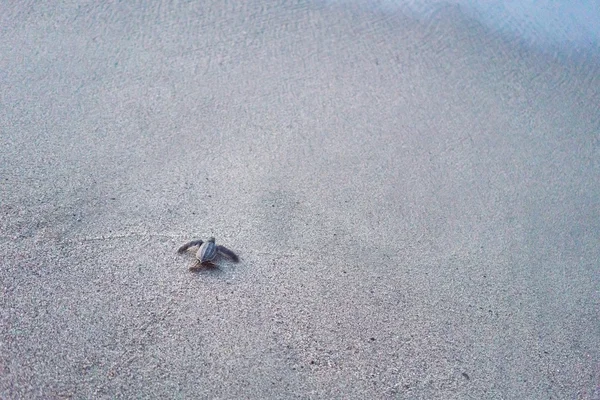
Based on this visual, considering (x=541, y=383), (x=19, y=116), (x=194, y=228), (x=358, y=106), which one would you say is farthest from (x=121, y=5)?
(x=541, y=383)

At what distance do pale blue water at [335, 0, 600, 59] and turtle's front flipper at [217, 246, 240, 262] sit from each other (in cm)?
270

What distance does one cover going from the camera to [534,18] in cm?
499

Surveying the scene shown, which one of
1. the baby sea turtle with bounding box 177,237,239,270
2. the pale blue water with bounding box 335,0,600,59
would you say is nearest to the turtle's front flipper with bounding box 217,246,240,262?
the baby sea turtle with bounding box 177,237,239,270

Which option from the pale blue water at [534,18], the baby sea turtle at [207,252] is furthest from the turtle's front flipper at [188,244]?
the pale blue water at [534,18]

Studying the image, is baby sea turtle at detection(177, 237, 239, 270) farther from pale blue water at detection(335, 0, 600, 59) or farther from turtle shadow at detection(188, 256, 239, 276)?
pale blue water at detection(335, 0, 600, 59)

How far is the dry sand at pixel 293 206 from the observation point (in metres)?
2.41

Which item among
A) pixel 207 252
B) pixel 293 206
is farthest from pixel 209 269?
pixel 293 206

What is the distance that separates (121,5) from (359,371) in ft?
10.2

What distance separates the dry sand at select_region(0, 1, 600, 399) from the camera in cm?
241

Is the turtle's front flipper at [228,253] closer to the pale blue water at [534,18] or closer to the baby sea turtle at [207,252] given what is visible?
the baby sea turtle at [207,252]

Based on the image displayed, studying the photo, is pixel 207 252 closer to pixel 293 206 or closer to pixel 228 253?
pixel 228 253

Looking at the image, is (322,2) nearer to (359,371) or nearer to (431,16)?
(431,16)

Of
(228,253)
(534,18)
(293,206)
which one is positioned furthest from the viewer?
(534,18)

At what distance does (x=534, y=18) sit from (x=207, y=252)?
357 cm
